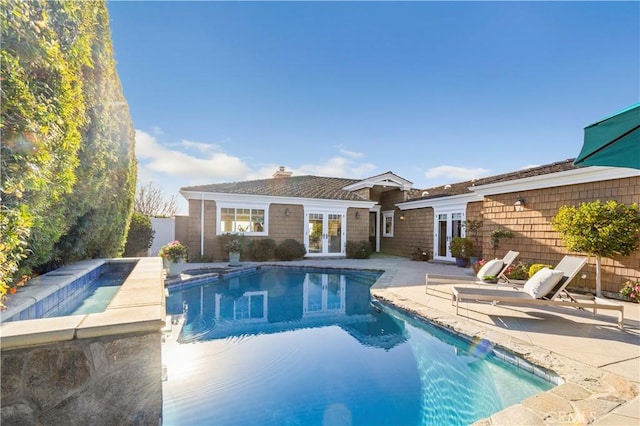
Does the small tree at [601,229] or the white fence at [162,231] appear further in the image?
the white fence at [162,231]

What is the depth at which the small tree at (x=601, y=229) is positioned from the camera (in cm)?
645

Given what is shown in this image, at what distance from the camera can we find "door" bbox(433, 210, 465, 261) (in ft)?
44.6

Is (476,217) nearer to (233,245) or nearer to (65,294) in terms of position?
(233,245)

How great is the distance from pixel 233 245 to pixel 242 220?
5.98ft

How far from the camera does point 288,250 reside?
14.4 metres

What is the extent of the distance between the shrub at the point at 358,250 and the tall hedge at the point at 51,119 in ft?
39.9

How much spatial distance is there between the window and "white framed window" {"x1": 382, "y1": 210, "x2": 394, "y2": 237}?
8365mm

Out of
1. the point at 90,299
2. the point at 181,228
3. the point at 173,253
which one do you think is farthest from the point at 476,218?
the point at 181,228

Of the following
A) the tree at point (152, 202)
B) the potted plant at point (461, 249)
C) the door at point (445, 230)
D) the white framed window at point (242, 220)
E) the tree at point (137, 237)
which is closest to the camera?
the tree at point (137, 237)

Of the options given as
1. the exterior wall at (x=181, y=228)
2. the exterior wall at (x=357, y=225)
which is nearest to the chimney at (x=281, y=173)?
the exterior wall at (x=357, y=225)

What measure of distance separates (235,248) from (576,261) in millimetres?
11466

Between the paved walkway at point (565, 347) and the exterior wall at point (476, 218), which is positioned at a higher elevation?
the exterior wall at point (476, 218)

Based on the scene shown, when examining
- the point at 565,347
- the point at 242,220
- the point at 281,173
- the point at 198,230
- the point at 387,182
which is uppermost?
the point at 281,173

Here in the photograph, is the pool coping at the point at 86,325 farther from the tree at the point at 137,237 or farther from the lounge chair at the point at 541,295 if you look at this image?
the tree at the point at 137,237
